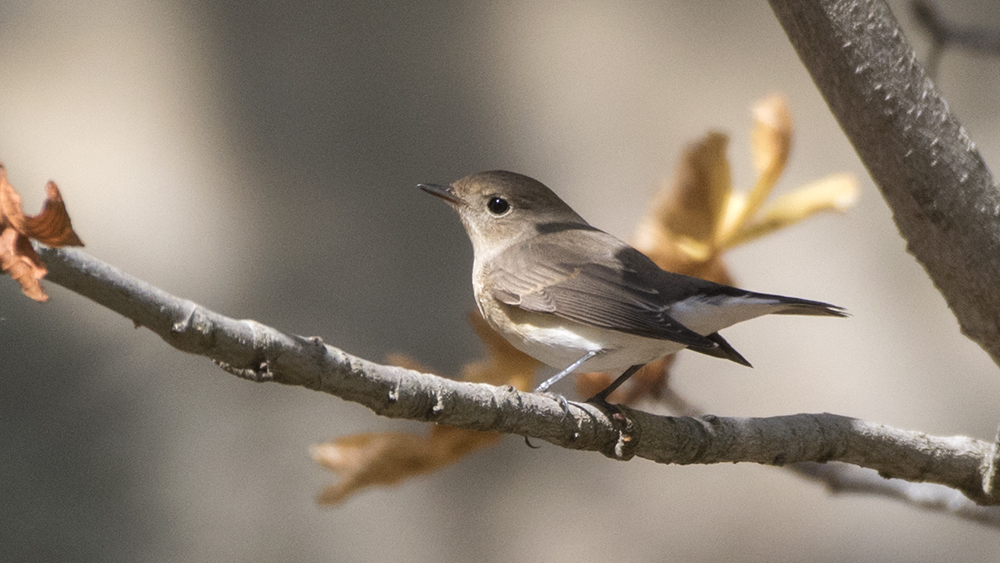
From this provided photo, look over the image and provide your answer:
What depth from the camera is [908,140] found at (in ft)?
4.35

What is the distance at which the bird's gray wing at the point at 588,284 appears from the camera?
6.58ft

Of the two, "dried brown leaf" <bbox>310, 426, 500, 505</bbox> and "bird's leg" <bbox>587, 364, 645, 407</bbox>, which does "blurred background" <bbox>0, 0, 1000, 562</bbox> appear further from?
"dried brown leaf" <bbox>310, 426, 500, 505</bbox>

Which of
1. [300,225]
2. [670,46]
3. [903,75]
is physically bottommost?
[903,75]

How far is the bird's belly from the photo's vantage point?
6.54 ft

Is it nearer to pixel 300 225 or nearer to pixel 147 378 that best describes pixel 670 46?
pixel 300 225

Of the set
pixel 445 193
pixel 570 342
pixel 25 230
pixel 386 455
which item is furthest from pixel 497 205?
pixel 25 230

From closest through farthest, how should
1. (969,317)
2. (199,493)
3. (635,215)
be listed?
(969,317)
(199,493)
(635,215)

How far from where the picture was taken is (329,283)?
3654 mm

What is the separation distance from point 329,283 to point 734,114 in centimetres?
162

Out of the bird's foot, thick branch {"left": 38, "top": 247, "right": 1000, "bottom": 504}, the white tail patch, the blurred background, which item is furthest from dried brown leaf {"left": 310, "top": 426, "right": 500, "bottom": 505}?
the blurred background

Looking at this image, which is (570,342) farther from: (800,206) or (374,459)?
(374,459)

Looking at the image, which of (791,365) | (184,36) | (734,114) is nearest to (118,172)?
(184,36)

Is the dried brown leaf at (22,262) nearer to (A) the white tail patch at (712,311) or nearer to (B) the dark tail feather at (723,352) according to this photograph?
(B) the dark tail feather at (723,352)

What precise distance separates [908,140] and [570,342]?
36.5 inches
